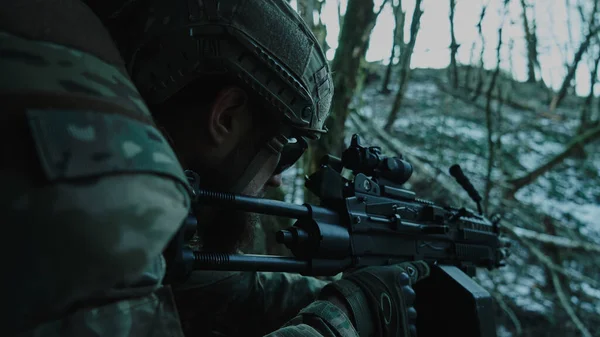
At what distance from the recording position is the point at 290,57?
171cm

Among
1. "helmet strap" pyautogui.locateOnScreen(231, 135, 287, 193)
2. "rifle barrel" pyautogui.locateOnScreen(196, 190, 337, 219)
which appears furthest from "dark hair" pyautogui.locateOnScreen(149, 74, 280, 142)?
"rifle barrel" pyautogui.locateOnScreen(196, 190, 337, 219)

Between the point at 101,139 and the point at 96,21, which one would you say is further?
the point at 96,21

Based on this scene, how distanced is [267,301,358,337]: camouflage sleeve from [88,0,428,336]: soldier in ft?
1.59

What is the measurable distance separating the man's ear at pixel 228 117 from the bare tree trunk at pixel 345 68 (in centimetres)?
159

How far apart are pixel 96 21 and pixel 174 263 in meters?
0.61

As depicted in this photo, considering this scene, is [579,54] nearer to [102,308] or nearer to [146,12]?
[146,12]

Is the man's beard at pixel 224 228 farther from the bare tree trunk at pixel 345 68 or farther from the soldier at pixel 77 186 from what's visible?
the bare tree trunk at pixel 345 68

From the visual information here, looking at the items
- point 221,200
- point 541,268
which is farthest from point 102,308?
point 541,268

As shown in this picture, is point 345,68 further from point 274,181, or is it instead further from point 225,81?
point 225,81

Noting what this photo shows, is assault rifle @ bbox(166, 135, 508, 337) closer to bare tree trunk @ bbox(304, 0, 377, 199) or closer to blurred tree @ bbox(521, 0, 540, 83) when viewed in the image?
bare tree trunk @ bbox(304, 0, 377, 199)

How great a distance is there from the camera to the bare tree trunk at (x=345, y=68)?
10.7ft

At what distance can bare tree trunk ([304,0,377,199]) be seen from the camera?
327 centimetres

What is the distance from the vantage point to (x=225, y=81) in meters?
1.65

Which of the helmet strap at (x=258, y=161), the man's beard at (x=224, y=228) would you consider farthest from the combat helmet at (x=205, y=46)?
the man's beard at (x=224, y=228)
